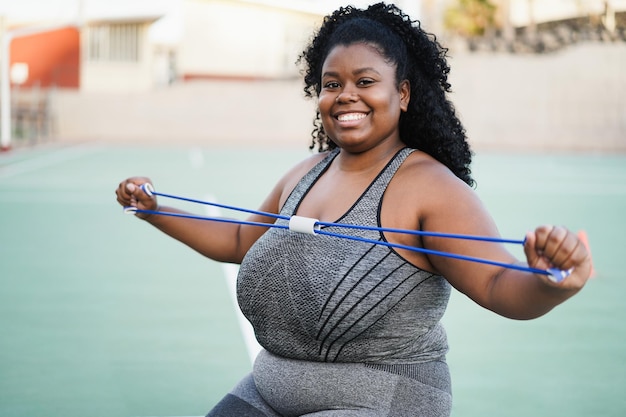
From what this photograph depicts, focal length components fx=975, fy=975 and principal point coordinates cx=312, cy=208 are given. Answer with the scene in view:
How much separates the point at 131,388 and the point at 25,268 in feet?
11.4

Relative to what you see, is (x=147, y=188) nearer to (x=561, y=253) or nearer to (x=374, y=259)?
(x=374, y=259)

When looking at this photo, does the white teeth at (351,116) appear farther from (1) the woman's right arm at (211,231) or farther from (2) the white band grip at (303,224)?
(1) the woman's right arm at (211,231)

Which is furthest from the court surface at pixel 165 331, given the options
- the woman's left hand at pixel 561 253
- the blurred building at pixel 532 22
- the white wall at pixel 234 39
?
the white wall at pixel 234 39

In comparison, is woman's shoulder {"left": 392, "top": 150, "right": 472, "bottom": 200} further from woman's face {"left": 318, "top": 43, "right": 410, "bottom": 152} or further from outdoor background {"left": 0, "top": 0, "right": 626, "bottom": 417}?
outdoor background {"left": 0, "top": 0, "right": 626, "bottom": 417}

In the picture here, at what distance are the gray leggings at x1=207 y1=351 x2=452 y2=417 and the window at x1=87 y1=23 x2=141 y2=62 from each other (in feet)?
116

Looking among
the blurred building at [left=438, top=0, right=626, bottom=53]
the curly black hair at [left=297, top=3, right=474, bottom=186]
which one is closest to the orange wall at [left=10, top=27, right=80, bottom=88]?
the blurred building at [left=438, top=0, right=626, bottom=53]

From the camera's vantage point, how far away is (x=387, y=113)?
2744 mm

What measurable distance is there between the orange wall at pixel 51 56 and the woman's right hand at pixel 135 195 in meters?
33.6

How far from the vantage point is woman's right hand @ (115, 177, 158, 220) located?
3.25m

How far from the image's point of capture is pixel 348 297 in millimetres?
2506

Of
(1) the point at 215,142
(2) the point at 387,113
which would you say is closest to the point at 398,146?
(2) the point at 387,113

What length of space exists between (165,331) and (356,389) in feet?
11.2

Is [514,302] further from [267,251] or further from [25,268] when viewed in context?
[25,268]

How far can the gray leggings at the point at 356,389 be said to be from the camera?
101 inches
